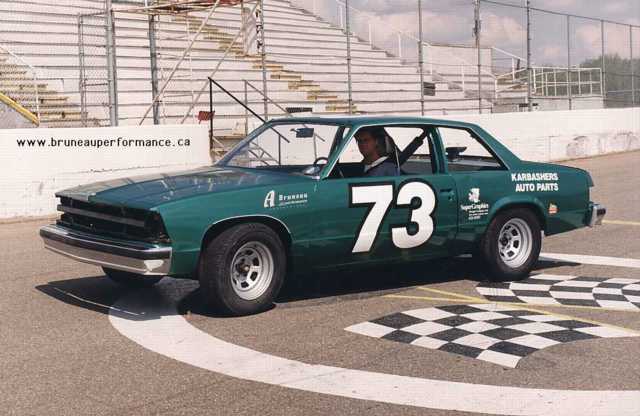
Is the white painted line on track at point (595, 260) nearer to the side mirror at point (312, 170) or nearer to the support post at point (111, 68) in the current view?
the side mirror at point (312, 170)

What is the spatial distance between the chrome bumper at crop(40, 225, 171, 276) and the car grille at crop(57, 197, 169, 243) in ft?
0.24

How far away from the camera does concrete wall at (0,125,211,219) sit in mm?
13000

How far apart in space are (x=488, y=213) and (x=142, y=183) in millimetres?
2992

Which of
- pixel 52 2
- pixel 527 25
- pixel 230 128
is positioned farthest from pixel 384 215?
pixel 527 25

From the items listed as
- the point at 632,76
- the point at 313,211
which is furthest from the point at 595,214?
the point at 632,76

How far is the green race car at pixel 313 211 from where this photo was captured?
6367mm

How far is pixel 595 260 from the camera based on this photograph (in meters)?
8.99

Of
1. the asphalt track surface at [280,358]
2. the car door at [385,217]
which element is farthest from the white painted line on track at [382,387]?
the car door at [385,217]

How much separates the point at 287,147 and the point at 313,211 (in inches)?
45.6

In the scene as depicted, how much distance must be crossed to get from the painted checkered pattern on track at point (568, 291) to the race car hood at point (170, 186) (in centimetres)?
202

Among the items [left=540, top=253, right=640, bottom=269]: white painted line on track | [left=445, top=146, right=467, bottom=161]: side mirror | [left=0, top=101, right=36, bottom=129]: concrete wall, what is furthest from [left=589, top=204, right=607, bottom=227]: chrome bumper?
[left=0, top=101, right=36, bottom=129]: concrete wall

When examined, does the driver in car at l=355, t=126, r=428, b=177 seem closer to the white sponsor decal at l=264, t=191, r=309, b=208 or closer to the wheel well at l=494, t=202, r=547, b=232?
the white sponsor decal at l=264, t=191, r=309, b=208

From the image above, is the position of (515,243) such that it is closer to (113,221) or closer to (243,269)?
(243,269)

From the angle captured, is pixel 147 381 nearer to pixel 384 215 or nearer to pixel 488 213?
pixel 384 215
